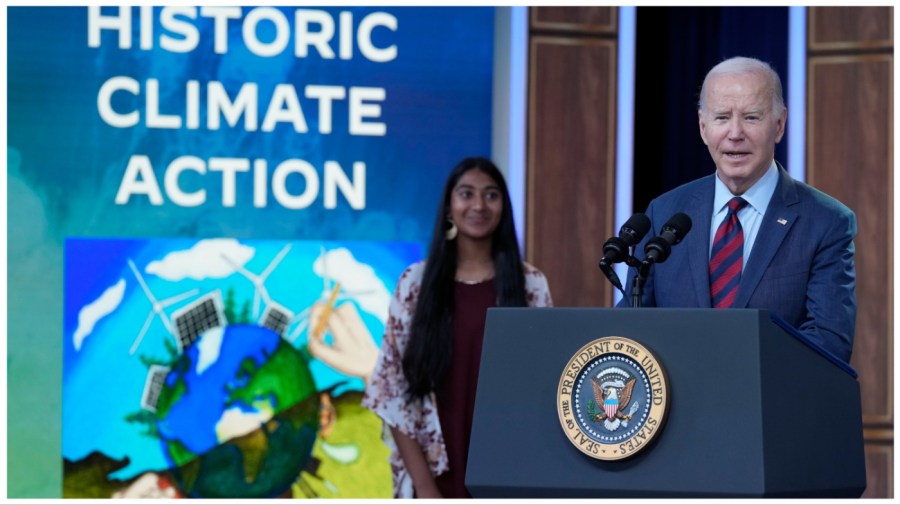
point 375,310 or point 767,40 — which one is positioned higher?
point 767,40

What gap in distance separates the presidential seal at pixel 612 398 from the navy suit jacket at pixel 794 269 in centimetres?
32

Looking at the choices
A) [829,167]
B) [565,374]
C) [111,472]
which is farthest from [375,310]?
[565,374]

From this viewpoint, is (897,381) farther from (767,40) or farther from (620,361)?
(620,361)

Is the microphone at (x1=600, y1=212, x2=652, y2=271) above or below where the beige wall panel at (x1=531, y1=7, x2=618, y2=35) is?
below

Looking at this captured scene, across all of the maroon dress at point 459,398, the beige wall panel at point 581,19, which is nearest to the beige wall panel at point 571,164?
the beige wall panel at point 581,19

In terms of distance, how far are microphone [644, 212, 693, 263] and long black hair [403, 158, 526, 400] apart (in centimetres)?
157

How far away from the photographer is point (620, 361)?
188cm

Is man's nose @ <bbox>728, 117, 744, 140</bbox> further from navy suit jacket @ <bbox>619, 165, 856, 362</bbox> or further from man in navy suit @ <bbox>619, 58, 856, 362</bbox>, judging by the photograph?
navy suit jacket @ <bbox>619, 165, 856, 362</bbox>

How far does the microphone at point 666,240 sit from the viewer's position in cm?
202

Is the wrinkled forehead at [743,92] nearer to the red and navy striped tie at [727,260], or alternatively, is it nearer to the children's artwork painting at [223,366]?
the red and navy striped tie at [727,260]

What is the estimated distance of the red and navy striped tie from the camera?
7.41ft

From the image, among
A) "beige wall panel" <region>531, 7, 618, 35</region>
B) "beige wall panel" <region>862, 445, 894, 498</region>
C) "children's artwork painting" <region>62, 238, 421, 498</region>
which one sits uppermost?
"beige wall panel" <region>531, 7, 618, 35</region>

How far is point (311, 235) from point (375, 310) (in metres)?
0.40

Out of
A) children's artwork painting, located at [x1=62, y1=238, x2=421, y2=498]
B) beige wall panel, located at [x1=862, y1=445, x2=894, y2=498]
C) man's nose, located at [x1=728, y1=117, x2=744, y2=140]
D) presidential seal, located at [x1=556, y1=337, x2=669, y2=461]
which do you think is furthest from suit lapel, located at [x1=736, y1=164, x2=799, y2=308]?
beige wall panel, located at [x1=862, y1=445, x2=894, y2=498]
